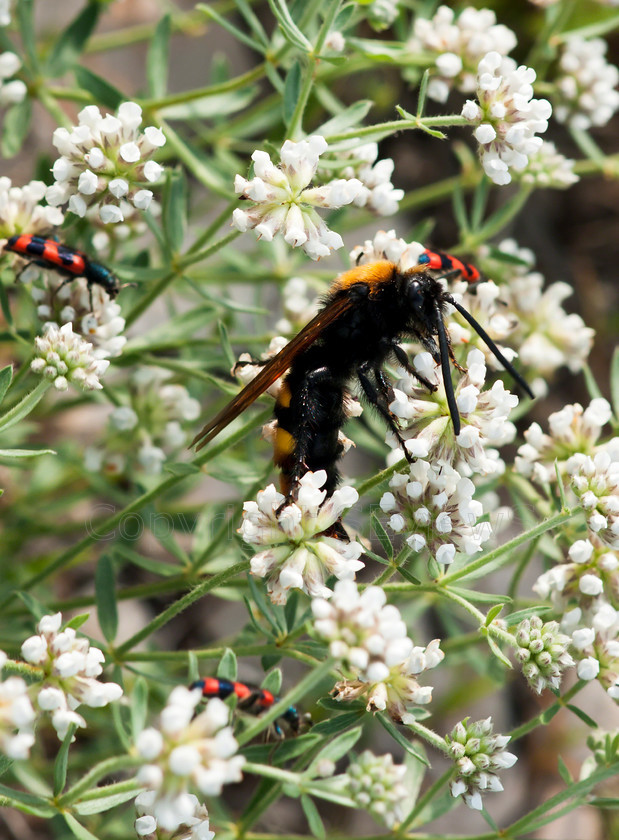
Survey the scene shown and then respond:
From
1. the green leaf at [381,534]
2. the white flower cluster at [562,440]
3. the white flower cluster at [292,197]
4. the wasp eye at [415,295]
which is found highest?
the white flower cluster at [292,197]

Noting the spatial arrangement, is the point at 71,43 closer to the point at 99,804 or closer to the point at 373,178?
the point at 373,178

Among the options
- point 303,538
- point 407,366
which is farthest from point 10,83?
point 303,538

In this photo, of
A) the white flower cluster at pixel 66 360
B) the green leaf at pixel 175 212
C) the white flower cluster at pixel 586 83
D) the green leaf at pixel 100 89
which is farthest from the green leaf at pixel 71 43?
the white flower cluster at pixel 586 83

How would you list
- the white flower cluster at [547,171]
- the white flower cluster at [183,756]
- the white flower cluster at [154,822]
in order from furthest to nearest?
the white flower cluster at [547,171] < the white flower cluster at [154,822] < the white flower cluster at [183,756]

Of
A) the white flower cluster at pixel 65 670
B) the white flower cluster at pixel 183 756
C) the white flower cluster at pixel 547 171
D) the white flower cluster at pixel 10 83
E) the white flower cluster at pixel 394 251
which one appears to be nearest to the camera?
the white flower cluster at pixel 183 756

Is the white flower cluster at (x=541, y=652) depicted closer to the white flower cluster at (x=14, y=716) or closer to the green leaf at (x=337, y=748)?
the green leaf at (x=337, y=748)

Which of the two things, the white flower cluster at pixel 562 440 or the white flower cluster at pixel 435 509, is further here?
the white flower cluster at pixel 562 440

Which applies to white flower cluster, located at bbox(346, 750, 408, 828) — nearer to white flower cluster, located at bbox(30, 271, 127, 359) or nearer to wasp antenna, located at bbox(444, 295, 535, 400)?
wasp antenna, located at bbox(444, 295, 535, 400)

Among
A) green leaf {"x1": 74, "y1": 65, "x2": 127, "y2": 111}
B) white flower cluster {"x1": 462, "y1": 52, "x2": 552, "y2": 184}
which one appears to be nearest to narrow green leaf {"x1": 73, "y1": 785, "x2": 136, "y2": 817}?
white flower cluster {"x1": 462, "y1": 52, "x2": 552, "y2": 184}
